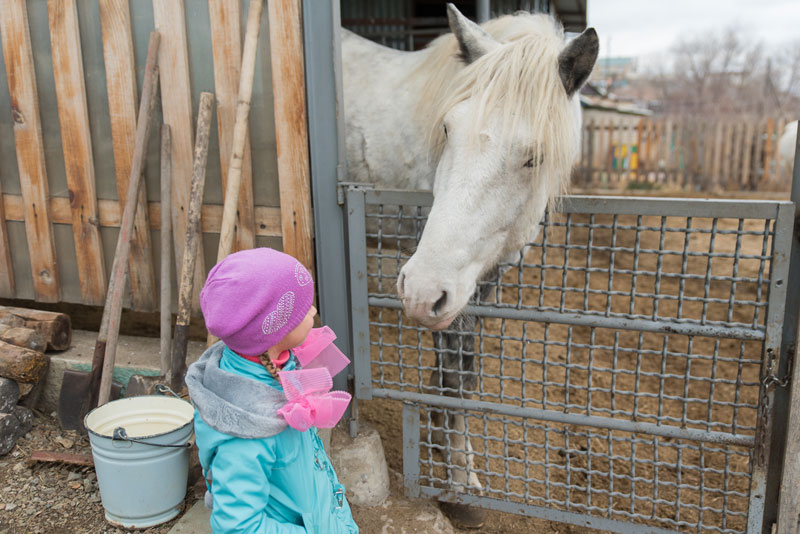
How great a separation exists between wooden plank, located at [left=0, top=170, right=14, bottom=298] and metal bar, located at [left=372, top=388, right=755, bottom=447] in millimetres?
2182

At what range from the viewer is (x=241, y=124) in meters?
2.47

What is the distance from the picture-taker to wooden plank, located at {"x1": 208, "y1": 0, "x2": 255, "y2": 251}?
258 centimetres

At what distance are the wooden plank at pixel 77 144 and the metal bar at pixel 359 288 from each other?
1433mm

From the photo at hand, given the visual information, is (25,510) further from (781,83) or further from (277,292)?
(781,83)

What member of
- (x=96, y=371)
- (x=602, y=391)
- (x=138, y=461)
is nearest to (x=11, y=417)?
(x=96, y=371)

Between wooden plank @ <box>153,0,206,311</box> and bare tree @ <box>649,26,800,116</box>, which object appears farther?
bare tree @ <box>649,26,800,116</box>

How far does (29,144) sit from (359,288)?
1939 mm

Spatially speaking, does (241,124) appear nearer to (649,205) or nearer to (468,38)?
(468,38)

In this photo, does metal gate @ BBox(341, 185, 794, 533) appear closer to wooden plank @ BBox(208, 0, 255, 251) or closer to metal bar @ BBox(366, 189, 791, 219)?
metal bar @ BBox(366, 189, 791, 219)

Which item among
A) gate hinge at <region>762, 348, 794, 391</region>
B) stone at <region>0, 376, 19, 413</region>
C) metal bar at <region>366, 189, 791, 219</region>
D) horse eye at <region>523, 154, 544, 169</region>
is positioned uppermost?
horse eye at <region>523, 154, 544, 169</region>

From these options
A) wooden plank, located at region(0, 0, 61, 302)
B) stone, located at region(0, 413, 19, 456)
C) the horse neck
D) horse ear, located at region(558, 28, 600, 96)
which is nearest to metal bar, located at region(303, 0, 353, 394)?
the horse neck

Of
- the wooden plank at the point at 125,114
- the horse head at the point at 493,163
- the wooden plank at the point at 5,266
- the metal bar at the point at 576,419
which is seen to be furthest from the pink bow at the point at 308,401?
the wooden plank at the point at 5,266

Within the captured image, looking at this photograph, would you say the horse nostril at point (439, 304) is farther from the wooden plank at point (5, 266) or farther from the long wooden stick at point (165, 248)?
the wooden plank at point (5, 266)

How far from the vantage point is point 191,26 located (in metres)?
2.68
